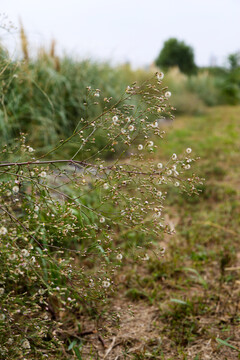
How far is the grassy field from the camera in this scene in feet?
4.35

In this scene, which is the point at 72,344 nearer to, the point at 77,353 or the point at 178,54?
the point at 77,353

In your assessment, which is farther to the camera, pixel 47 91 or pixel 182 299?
pixel 47 91

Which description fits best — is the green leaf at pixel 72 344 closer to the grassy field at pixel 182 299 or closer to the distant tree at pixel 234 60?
the grassy field at pixel 182 299

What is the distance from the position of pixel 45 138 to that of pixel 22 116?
1.00ft

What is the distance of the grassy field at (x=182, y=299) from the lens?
133 cm

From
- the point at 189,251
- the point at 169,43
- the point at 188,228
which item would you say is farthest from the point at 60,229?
the point at 169,43

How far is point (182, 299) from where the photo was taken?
1617mm

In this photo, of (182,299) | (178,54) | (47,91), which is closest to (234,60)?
(178,54)

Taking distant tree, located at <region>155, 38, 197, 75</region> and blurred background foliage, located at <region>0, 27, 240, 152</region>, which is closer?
blurred background foliage, located at <region>0, 27, 240, 152</region>

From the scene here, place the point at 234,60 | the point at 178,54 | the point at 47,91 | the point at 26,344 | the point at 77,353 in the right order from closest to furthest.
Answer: the point at 26,344
the point at 77,353
the point at 47,91
the point at 234,60
the point at 178,54

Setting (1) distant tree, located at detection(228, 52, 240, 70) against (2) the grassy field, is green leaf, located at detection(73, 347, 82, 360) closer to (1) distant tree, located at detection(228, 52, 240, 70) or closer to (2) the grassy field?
(2) the grassy field

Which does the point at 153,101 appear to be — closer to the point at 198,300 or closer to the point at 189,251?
the point at 198,300

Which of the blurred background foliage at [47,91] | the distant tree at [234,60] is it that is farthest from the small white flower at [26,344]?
the distant tree at [234,60]

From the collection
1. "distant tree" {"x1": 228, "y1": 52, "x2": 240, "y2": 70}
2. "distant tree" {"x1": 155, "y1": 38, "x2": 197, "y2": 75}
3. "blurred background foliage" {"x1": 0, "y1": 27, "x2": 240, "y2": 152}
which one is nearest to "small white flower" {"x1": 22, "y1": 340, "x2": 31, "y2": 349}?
"blurred background foliage" {"x1": 0, "y1": 27, "x2": 240, "y2": 152}
